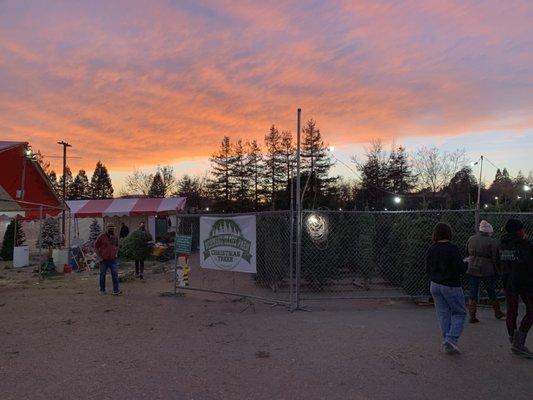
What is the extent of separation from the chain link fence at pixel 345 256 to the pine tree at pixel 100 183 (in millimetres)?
108244

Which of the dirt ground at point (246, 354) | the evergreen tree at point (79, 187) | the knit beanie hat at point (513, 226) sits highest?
the evergreen tree at point (79, 187)

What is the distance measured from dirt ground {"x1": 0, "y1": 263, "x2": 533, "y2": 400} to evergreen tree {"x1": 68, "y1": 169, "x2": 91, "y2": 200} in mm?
109758

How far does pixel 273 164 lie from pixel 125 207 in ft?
129

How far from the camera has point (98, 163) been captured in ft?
389


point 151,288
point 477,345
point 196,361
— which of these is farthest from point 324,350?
point 151,288

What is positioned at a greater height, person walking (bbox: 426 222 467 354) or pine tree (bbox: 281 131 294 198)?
pine tree (bbox: 281 131 294 198)

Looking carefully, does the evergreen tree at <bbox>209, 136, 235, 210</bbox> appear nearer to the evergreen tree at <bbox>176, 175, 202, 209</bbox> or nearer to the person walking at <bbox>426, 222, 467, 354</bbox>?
the evergreen tree at <bbox>176, 175, 202, 209</bbox>

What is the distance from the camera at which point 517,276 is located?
6.24 metres

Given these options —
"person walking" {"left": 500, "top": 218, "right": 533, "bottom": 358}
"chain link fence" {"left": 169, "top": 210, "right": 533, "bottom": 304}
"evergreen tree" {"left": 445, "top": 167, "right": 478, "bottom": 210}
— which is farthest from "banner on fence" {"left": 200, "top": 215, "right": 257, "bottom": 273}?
"evergreen tree" {"left": 445, "top": 167, "right": 478, "bottom": 210}

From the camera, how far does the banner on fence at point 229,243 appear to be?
380 inches

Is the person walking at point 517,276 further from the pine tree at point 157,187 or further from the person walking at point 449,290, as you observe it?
the pine tree at point 157,187

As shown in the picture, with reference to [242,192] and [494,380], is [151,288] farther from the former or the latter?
[242,192]

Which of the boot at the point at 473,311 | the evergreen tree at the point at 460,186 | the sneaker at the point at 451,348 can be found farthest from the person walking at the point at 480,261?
the evergreen tree at the point at 460,186

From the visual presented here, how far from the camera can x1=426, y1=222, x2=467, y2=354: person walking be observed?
20.4 ft
